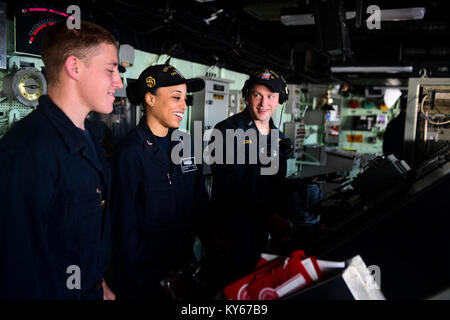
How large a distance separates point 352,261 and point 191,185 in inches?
53.9

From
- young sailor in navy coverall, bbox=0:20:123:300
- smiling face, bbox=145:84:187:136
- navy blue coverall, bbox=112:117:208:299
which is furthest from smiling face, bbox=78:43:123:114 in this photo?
smiling face, bbox=145:84:187:136

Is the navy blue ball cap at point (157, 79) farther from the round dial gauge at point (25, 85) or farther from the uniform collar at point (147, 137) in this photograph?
the round dial gauge at point (25, 85)

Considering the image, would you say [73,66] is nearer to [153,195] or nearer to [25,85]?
[153,195]

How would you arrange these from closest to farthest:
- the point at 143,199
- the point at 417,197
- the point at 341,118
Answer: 1. the point at 417,197
2. the point at 143,199
3. the point at 341,118

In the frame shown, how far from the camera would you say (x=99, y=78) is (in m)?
1.41

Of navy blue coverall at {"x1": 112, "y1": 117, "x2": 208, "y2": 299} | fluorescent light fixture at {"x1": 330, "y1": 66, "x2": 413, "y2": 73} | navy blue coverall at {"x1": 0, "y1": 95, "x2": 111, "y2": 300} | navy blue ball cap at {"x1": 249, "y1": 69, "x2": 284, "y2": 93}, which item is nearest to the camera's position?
navy blue coverall at {"x1": 0, "y1": 95, "x2": 111, "y2": 300}

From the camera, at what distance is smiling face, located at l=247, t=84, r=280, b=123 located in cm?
251

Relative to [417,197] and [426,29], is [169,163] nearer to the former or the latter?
[417,197]

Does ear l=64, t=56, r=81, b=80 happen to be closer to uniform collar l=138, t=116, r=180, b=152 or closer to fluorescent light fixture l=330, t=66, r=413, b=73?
uniform collar l=138, t=116, r=180, b=152

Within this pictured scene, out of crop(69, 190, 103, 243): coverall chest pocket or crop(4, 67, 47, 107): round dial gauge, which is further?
crop(4, 67, 47, 107): round dial gauge

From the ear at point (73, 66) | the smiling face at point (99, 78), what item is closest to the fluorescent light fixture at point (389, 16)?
the smiling face at point (99, 78)

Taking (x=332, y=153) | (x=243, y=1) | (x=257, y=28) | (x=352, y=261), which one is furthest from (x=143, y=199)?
(x=332, y=153)

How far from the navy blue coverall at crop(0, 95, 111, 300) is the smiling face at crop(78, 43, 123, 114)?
12cm

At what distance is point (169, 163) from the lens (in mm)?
2066
